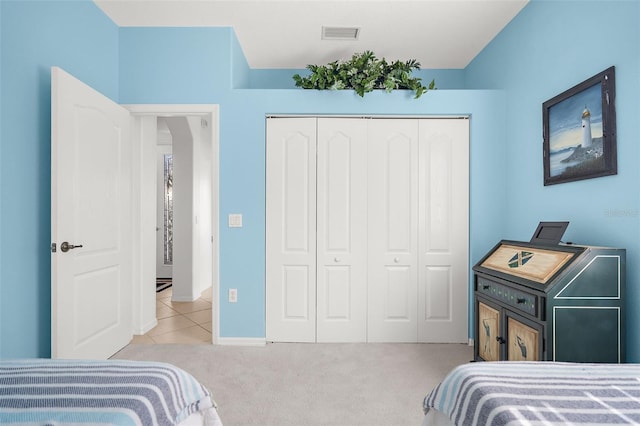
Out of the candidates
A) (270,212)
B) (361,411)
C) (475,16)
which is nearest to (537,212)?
(475,16)

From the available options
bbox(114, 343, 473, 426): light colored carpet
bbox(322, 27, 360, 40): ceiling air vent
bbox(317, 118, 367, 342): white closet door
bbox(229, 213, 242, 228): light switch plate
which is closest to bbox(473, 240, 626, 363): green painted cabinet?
bbox(114, 343, 473, 426): light colored carpet

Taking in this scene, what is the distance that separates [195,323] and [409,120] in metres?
3.03

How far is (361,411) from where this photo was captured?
2.05 meters

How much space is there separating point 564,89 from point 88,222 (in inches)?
136

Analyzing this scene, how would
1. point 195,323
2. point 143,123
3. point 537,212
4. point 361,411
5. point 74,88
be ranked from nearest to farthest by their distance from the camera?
point 361,411
point 74,88
point 537,212
point 143,123
point 195,323

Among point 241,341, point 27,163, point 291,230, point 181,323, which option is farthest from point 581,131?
point 181,323

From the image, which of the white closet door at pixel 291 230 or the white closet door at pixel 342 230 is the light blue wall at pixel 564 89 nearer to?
the white closet door at pixel 342 230

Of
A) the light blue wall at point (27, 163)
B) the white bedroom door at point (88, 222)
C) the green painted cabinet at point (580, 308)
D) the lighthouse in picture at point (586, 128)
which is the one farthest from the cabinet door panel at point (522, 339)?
the light blue wall at point (27, 163)

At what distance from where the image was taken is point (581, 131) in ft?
7.19

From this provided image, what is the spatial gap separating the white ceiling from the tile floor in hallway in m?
A: 2.86

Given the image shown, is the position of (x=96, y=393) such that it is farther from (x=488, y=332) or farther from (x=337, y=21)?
(x=337, y=21)

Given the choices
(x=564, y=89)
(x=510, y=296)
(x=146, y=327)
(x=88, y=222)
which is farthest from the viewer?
(x=146, y=327)

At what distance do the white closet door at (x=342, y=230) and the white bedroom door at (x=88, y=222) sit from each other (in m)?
1.68

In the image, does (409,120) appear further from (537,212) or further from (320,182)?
(537,212)
